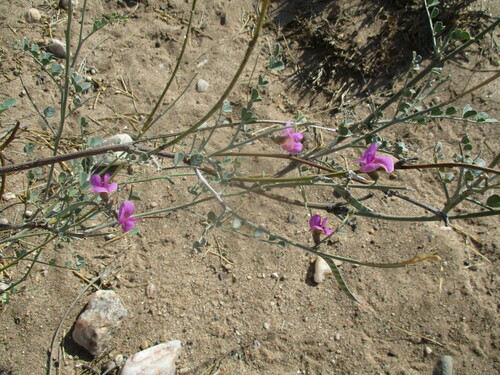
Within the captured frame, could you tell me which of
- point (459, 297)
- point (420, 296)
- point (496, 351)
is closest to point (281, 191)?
point (420, 296)

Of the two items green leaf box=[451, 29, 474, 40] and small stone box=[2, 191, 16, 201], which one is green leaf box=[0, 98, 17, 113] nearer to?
small stone box=[2, 191, 16, 201]

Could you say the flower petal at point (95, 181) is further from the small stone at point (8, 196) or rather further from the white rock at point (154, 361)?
the small stone at point (8, 196)

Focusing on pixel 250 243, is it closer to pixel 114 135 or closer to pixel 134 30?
pixel 114 135

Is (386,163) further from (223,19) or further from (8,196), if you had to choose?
(223,19)

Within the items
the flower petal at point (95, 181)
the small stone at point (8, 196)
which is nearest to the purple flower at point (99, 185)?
the flower petal at point (95, 181)

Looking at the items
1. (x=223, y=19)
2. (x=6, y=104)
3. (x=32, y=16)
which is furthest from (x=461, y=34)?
(x=32, y=16)
